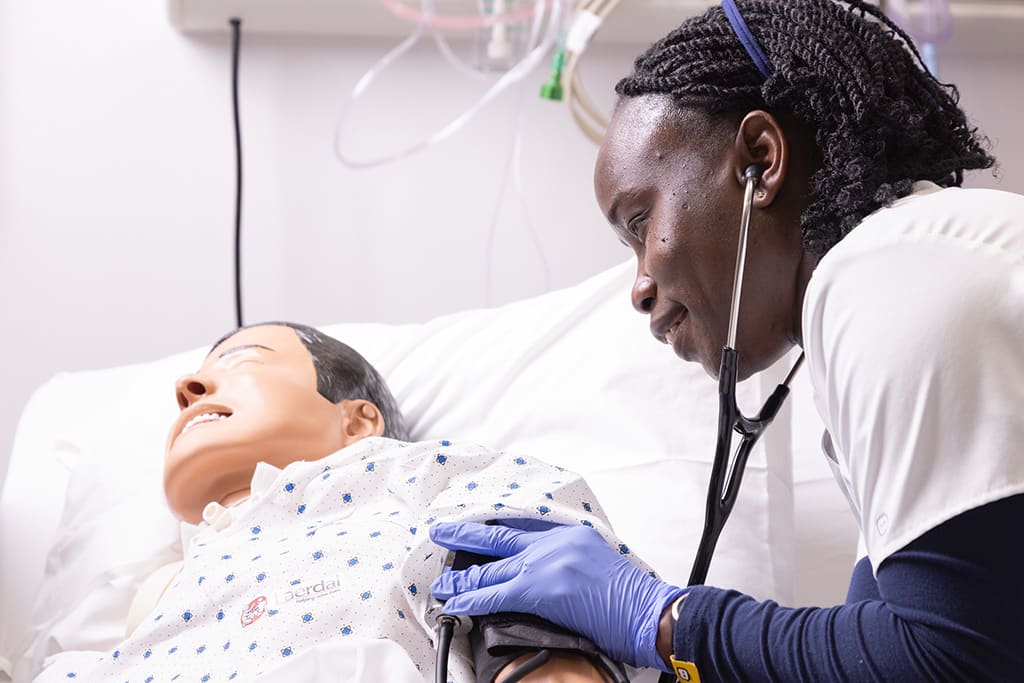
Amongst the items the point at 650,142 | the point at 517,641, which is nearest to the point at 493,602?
the point at 517,641

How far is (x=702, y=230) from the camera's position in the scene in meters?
1.25

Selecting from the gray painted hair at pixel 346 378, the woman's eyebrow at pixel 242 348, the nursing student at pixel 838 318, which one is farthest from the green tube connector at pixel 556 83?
the nursing student at pixel 838 318

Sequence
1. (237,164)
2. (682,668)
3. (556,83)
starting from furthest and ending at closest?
(237,164) < (556,83) < (682,668)

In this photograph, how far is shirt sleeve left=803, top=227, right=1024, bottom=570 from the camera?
99 centimetres

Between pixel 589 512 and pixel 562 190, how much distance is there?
1424 mm

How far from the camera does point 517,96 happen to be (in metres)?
2.63

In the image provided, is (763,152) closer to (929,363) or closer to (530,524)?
(929,363)

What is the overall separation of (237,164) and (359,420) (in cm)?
99

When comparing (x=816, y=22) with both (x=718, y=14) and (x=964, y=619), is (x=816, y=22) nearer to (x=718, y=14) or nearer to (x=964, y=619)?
(x=718, y=14)

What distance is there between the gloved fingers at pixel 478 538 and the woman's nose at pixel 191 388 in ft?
1.96

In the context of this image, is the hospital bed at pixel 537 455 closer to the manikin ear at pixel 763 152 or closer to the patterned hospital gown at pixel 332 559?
the patterned hospital gown at pixel 332 559

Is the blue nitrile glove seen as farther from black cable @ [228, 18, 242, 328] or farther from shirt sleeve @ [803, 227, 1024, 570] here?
black cable @ [228, 18, 242, 328]

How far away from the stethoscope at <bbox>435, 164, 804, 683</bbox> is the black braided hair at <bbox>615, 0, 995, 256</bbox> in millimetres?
71

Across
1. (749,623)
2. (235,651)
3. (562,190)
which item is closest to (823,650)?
(749,623)
